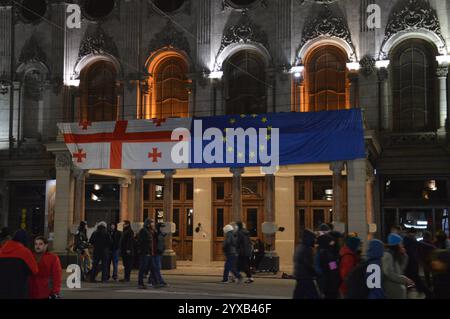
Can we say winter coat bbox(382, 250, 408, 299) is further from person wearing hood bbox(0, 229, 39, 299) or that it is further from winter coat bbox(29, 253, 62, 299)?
person wearing hood bbox(0, 229, 39, 299)

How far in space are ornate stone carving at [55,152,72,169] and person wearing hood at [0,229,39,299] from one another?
1793cm

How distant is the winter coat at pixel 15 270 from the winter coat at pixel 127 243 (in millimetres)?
12100

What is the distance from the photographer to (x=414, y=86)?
1062 inches

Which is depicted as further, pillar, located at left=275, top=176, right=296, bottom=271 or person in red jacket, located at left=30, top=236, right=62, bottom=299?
pillar, located at left=275, top=176, right=296, bottom=271

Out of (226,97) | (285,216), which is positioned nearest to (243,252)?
(285,216)

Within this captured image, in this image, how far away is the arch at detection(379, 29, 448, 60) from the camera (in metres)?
26.5

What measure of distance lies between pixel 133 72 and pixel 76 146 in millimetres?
5428

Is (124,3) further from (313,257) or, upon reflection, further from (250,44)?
(313,257)

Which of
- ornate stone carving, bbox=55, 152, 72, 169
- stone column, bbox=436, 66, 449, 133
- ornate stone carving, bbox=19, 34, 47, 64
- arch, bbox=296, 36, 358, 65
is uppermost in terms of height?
ornate stone carving, bbox=19, 34, 47, 64

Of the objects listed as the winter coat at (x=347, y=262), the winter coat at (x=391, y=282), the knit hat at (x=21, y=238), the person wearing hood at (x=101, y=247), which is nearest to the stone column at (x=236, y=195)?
the person wearing hood at (x=101, y=247)

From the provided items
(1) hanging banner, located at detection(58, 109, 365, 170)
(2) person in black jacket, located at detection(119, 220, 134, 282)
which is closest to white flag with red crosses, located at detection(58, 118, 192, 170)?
(1) hanging banner, located at detection(58, 109, 365, 170)

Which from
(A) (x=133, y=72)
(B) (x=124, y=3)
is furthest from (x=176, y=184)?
(B) (x=124, y=3)

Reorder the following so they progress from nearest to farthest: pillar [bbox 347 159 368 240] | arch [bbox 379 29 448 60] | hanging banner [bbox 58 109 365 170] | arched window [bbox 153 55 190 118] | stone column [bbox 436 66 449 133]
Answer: pillar [bbox 347 159 368 240], hanging banner [bbox 58 109 365 170], stone column [bbox 436 66 449 133], arch [bbox 379 29 448 60], arched window [bbox 153 55 190 118]

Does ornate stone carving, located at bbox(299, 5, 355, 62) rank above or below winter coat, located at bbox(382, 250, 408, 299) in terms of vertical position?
above
